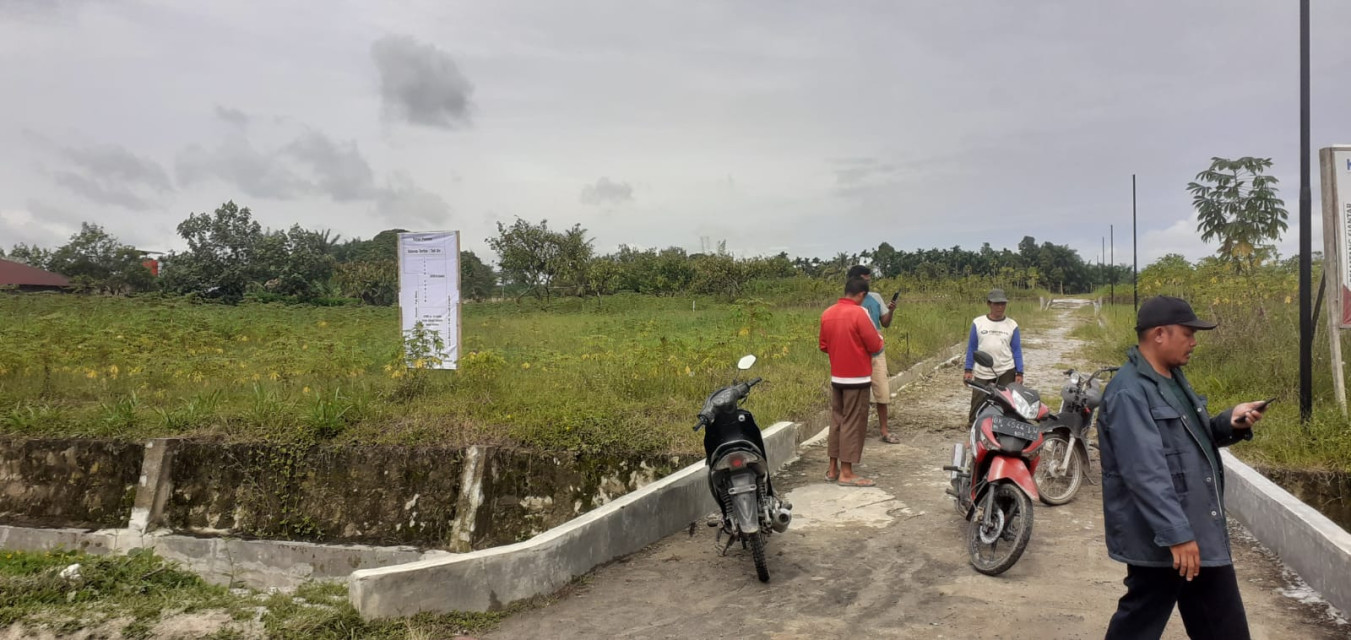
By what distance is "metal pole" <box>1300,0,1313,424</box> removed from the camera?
6.24 meters

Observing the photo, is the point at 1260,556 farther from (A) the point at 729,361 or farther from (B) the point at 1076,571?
(A) the point at 729,361

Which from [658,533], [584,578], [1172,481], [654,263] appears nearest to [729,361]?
[658,533]

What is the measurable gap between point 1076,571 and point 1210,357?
733 centimetres

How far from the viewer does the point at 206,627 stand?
4531 millimetres

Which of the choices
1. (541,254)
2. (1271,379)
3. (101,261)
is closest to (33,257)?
(101,261)

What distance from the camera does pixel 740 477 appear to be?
461 cm

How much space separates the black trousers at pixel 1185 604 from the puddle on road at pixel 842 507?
2.73 meters

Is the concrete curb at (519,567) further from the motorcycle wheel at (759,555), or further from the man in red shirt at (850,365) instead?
the man in red shirt at (850,365)

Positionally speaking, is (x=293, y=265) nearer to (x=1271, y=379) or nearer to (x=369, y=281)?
(x=369, y=281)

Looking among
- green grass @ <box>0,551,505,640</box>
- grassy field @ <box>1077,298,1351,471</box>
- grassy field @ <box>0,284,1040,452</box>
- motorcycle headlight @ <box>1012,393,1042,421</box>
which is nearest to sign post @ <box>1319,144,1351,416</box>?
grassy field @ <box>1077,298,1351,471</box>

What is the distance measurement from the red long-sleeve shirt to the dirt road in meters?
0.94

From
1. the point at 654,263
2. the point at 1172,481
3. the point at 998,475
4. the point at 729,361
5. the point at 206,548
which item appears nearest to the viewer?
the point at 1172,481

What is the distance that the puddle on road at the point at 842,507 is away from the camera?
18.3ft

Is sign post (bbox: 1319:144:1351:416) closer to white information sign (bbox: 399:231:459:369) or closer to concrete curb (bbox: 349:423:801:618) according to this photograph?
concrete curb (bbox: 349:423:801:618)
